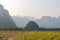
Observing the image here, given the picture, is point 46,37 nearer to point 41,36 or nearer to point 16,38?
point 41,36

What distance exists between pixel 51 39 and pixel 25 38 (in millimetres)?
2861

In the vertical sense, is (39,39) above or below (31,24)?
below

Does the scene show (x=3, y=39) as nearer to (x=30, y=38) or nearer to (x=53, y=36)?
(x=30, y=38)

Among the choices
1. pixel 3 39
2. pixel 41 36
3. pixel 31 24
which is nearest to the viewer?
pixel 41 36

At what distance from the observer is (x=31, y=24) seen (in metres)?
47.1

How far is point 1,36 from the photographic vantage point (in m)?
27.5

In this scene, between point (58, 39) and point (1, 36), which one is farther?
point (1, 36)

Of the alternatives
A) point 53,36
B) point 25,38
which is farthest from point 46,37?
point 25,38

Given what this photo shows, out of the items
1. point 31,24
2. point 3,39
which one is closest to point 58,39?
point 3,39

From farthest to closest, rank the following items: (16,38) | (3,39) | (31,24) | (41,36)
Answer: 1. (31,24)
2. (3,39)
3. (16,38)
4. (41,36)

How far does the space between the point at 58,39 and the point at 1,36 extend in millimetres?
9582

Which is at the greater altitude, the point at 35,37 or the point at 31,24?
the point at 31,24

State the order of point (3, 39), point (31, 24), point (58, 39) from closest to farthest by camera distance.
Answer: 1. point (58, 39)
2. point (3, 39)
3. point (31, 24)

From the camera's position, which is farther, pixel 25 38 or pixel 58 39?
pixel 25 38
